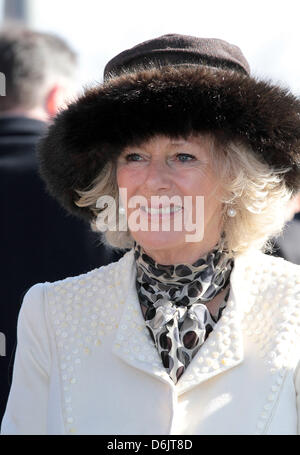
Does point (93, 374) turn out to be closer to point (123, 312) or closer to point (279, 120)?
point (123, 312)

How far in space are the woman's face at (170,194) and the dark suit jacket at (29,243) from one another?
0.92m

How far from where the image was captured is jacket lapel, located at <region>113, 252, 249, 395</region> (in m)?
2.71

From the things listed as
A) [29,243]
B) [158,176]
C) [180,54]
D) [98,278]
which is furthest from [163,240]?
[29,243]

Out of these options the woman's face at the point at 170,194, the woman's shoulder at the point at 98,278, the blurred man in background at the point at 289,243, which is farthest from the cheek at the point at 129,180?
the blurred man in background at the point at 289,243

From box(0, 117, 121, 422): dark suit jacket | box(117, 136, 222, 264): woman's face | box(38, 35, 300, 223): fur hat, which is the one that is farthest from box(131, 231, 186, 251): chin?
box(0, 117, 121, 422): dark suit jacket

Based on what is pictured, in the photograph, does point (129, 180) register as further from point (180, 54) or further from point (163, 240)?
point (180, 54)

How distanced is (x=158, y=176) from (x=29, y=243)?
3.80ft

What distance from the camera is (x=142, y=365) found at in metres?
2.75

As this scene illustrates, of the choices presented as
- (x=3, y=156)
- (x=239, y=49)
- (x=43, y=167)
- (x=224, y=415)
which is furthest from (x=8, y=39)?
(x=224, y=415)

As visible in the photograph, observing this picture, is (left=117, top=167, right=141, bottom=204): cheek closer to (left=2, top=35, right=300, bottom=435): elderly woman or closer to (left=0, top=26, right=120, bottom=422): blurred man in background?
(left=2, top=35, right=300, bottom=435): elderly woman

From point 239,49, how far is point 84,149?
1.87ft

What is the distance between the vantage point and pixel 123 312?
2.88m

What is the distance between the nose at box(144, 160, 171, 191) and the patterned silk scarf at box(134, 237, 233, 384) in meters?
0.24
